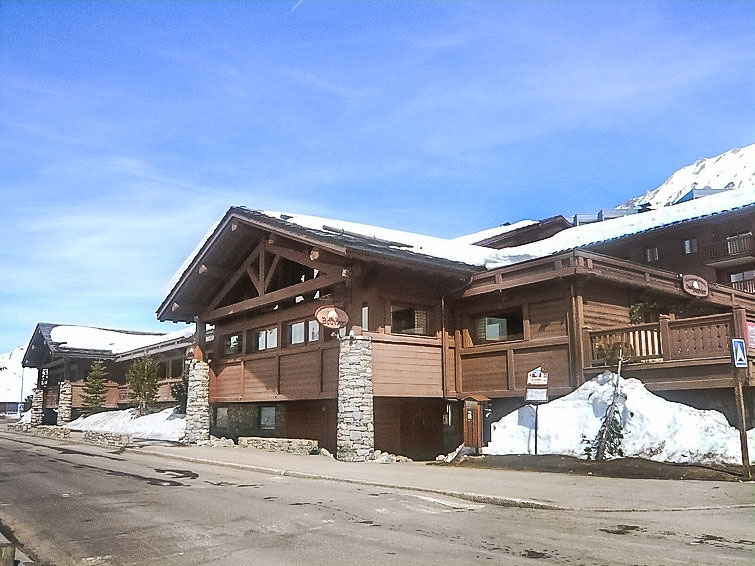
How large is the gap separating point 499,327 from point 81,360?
35.2 metres

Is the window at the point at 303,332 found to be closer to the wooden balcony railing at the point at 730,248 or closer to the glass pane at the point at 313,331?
the glass pane at the point at 313,331

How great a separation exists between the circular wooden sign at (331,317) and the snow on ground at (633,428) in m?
4.77

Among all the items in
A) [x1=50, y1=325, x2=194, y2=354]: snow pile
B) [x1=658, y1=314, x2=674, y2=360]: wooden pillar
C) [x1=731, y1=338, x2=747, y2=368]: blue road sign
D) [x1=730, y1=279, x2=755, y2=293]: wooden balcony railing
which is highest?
[x1=730, y1=279, x2=755, y2=293]: wooden balcony railing

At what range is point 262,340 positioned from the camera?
80.0 ft

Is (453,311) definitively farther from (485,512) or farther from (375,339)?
(485,512)

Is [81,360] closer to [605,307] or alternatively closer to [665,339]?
[605,307]

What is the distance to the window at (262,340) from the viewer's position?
23.6 m

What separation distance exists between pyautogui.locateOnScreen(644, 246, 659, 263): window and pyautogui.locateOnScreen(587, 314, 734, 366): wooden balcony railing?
2294cm

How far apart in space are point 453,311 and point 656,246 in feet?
68.7

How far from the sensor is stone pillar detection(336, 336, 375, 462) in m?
18.1

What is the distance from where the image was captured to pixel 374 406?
65.4 ft

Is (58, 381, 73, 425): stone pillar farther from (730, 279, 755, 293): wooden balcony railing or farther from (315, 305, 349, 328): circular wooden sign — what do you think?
(730, 279, 755, 293): wooden balcony railing

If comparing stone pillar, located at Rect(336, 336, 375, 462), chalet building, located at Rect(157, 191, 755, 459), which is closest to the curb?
stone pillar, located at Rect(336, 336, 375, 462)

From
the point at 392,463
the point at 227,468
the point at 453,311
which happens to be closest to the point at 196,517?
the point at 227,468
